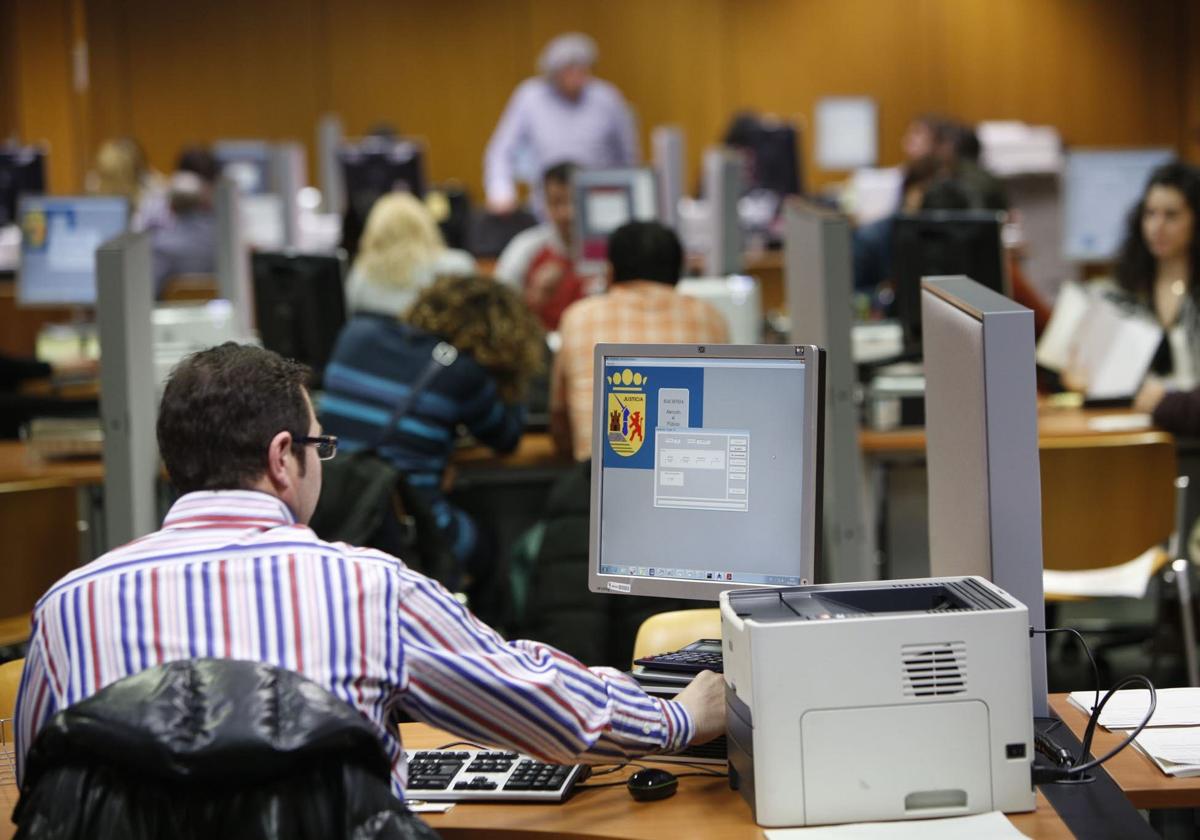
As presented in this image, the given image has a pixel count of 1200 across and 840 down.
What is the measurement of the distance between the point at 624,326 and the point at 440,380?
1.57ft

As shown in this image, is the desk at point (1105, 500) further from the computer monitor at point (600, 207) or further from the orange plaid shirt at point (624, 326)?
the computer monitor at point (600, 207)

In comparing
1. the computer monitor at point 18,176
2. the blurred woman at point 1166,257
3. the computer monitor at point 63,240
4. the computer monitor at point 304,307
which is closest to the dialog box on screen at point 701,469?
the blurred woman at point 1166,257

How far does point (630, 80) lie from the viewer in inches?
460

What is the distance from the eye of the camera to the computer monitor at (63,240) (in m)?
6.16

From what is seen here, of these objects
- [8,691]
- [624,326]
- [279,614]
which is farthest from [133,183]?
[279,614]

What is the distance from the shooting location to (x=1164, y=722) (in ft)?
6.79

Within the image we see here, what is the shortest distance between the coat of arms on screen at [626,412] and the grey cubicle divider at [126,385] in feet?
5.71

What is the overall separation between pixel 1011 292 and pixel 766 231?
11.4 ft

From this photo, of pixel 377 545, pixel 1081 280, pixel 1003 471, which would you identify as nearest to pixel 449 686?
pixel 1003 471

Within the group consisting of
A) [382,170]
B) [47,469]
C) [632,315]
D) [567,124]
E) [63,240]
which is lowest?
[47,469]

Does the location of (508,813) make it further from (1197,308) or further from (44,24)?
(44,24)

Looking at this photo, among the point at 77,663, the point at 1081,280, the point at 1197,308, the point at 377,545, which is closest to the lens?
the point at 77,663

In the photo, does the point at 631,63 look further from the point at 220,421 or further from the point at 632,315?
the point at 220,421

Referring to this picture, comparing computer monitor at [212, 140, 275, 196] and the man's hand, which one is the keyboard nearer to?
the man's hand
